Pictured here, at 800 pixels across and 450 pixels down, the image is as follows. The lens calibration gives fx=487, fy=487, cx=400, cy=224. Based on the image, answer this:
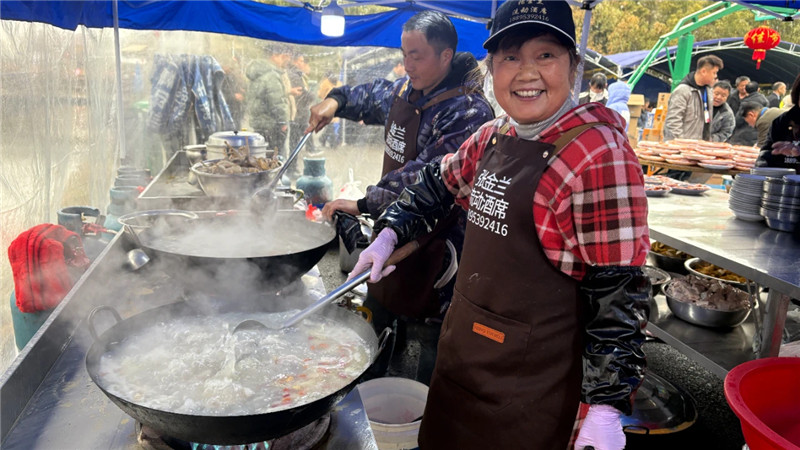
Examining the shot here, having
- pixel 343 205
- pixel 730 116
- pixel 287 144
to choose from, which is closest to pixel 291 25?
pixel 287 144

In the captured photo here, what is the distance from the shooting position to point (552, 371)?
1572 millimetres

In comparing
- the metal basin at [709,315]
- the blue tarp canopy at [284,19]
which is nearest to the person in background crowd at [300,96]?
the blue tarp canopy at [284,19]

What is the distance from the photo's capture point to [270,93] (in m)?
8.89

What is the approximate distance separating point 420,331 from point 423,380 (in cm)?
46

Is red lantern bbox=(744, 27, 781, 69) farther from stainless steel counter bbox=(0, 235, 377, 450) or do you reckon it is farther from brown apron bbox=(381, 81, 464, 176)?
stainless steel counter bbox=(0, 235, 377, 450)

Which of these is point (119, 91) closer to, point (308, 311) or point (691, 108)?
point (308, 311)

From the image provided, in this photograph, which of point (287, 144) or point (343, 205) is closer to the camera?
point (343, 205)

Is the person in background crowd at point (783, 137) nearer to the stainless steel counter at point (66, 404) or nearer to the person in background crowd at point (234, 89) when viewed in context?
the stainless steel counter at point (66, 404)

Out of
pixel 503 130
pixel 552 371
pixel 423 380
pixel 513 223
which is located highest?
pixel 503 130

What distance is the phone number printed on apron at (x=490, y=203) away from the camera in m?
1.58

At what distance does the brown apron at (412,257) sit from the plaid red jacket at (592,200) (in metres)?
1.30

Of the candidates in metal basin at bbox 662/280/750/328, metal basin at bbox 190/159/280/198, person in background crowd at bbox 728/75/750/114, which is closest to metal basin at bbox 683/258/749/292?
metal basin at bbox 662/280/750/328

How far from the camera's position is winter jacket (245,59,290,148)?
889cm

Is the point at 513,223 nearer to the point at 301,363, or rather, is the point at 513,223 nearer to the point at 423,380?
the point at 301,363
